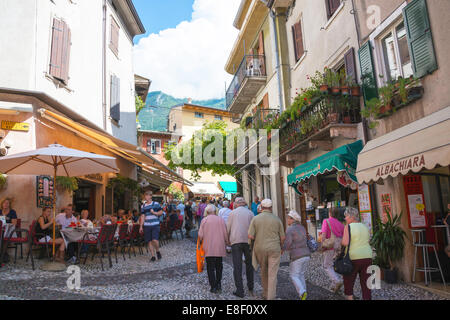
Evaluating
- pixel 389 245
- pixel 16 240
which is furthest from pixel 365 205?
pixel 16 240

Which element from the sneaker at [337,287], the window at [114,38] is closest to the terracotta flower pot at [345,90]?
the sneaker at [337,287]

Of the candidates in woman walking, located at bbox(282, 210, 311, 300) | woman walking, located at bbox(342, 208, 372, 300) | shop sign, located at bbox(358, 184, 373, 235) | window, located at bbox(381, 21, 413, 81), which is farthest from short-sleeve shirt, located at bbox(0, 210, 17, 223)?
window, located at bbox(381, 21, 413, 81)

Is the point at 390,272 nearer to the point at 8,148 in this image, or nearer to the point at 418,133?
the point at 418,133

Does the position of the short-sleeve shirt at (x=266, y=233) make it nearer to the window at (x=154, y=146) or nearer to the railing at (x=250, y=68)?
the railing at (x=250, y=68)

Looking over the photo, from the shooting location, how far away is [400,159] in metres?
6.05

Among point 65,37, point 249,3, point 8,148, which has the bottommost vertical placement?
point 8,148

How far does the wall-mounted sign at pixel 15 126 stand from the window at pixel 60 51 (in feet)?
7.41

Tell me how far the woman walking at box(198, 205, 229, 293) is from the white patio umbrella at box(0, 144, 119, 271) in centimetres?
343

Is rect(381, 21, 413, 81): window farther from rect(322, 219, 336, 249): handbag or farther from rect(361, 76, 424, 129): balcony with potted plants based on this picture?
rect(322, 219, 336, 249): handbag

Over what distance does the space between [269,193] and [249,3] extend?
32.2 feet

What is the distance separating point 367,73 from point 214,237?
210 inches

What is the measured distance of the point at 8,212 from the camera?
8906mm

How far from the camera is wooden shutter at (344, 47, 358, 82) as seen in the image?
9.09m
